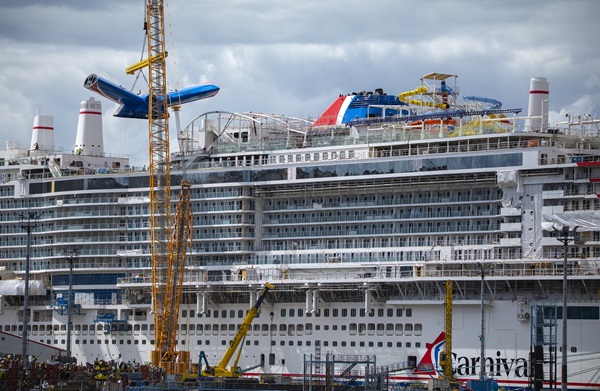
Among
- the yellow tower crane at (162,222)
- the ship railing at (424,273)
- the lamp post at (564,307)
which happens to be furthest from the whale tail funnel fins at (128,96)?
the lamp post at (564,307)

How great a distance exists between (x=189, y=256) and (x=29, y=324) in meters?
16.0

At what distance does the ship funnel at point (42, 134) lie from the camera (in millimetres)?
126938

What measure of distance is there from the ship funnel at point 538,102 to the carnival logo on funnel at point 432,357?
16436mm

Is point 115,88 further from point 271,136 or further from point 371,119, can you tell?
point 371,119

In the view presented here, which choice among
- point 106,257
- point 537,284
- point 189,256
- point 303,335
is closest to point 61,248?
point 106,257

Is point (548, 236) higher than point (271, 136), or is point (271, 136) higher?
point (271, 136)

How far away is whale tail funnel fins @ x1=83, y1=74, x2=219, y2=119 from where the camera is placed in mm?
112438

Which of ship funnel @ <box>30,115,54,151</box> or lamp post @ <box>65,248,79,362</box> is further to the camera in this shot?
ship funnel @ <box>30,115,54,151</box>

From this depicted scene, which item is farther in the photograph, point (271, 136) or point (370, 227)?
point (271, 136)

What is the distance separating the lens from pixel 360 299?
100 meters

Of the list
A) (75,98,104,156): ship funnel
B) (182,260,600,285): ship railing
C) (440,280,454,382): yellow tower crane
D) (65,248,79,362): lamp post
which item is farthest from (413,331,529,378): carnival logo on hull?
(75,98,104,156): ship funnel

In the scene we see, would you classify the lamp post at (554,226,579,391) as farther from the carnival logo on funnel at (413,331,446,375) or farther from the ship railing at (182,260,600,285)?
the carnival logo on funnel at (413,331,446,375)

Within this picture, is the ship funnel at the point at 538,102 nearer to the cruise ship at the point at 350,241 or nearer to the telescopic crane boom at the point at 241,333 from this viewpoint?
the cruise ship at the point at 350,241

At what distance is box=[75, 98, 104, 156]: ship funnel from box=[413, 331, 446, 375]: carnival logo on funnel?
4098 cm
